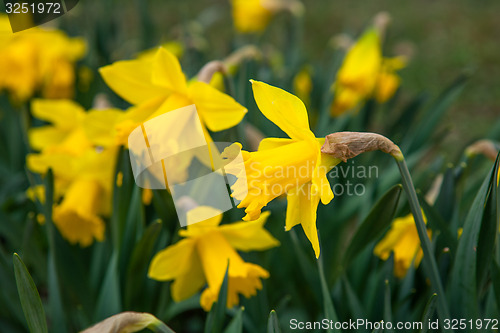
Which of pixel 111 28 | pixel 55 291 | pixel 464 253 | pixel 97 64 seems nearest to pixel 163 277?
pixel 55 291

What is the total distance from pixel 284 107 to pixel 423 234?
1.12 feet

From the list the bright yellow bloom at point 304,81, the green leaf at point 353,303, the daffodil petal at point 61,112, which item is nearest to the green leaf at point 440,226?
the green leaf at point 353,303

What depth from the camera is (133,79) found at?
1.18 m

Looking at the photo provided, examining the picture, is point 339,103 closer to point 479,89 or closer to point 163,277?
point 163,277

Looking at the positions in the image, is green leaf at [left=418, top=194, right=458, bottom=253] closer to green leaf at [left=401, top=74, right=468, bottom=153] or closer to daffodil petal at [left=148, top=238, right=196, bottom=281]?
daffodil petal at [left=148, top=238, right=196, bottom=281]

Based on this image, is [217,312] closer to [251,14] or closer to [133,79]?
[133,79]

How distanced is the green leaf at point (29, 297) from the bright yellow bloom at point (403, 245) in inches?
29.6

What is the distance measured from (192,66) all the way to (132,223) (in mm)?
1011

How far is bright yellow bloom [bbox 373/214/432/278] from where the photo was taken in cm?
115

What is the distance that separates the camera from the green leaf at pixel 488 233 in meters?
0.90

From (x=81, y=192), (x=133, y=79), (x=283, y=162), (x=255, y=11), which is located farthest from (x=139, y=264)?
(x=255, y=11)

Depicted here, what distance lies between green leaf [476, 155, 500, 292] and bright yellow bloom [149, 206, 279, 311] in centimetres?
42

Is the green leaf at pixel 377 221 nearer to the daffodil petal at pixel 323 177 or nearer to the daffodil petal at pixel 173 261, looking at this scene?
the daffodil petal at pixel 323 177

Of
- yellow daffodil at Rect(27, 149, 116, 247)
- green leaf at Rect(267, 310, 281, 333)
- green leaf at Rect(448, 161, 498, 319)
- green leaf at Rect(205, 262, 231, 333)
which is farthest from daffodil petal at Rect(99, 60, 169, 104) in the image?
green leaf at Rect(448, 161, 498, 319)
